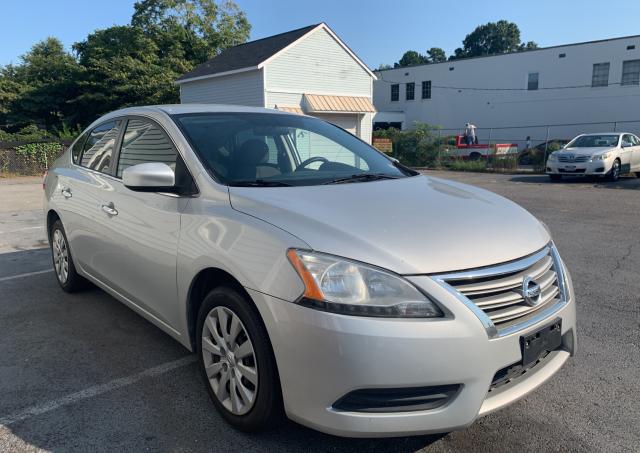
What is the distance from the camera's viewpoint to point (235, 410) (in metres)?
2.50

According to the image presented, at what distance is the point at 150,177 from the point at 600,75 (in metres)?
34.7

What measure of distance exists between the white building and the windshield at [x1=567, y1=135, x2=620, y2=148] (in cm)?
1620

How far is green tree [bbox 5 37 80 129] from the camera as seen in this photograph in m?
30.2

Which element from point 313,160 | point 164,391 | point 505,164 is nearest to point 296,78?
point 505,164

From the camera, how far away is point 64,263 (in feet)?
15.5

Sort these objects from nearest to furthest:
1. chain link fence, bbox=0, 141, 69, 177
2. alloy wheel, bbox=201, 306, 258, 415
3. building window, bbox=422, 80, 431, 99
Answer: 1. alloy wheel, bbox=201, 306, 258, 415
2. chain link fence, bbox=0, 141, 69, 177
3. building window, bbox=422, 80, 431, 99

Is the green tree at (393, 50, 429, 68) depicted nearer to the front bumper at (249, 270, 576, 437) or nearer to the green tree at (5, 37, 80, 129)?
the green tree at (5, 37, 80, 129)

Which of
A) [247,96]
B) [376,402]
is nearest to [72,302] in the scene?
[376,402]

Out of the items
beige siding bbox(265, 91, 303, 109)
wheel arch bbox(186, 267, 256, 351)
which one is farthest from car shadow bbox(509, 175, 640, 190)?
wheel arch bbox(186, 267, 256, 351)

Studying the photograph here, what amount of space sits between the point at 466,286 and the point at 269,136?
194 centimetres

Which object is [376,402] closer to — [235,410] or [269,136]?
[235,410]

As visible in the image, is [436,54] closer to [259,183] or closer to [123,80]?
[123,80]

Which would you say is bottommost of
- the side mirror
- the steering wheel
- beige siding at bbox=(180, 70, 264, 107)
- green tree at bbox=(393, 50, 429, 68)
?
the side mirror

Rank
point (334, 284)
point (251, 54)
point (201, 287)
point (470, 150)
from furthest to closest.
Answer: point (470, 150), point (251, 54), point (201, 287), point (334, 284)
